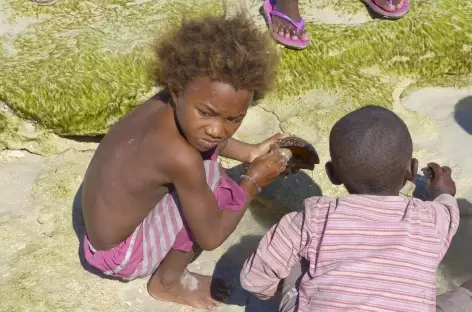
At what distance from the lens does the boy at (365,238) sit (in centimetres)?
205

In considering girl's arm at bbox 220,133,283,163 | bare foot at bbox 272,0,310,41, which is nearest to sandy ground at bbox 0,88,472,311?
girl's arm at bbox 220,133,283,163

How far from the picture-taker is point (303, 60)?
395 centimetres

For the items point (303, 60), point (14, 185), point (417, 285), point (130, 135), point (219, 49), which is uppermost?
point (219, 49)

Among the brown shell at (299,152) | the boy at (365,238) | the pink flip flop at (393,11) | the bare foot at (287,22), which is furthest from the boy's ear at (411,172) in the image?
the pink flip flop at (393,11)

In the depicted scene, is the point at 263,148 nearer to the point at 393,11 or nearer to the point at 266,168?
the point at 266,168

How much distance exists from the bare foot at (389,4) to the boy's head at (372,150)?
2085mm

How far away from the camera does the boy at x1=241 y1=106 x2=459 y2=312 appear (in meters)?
2.05

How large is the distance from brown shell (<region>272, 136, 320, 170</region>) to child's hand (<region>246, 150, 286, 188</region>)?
10 cm

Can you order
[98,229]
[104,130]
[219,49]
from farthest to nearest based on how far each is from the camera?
1. [104,130]
2. [98,229]
3. [219,49]

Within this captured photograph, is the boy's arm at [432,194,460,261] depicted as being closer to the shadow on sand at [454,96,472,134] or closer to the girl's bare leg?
the girl's bare leg

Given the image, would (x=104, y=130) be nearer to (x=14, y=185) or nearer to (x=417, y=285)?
(x=14, y=185)

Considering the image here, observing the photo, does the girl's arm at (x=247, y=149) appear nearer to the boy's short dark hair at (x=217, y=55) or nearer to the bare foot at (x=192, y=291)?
the bare foot at (x=192, y=291)

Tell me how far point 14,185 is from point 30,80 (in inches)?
23.8

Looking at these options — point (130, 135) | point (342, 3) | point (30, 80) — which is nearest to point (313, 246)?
point (130, 135)
